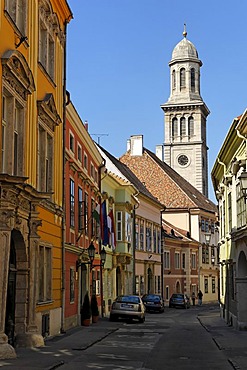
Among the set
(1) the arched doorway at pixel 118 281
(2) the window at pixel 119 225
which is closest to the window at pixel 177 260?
(1) the arched doorway at pixel 118 281

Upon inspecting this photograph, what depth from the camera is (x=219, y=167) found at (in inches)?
1460

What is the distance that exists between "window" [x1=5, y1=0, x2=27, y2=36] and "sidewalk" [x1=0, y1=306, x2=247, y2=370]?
8599mm

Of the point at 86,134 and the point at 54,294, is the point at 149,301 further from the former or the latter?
the point at 54,294

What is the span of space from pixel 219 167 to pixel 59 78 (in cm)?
A: 1541

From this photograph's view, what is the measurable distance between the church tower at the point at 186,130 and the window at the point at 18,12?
81276 mm

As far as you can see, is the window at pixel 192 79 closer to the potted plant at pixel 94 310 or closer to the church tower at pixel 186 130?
the church tower at pixel 186 130

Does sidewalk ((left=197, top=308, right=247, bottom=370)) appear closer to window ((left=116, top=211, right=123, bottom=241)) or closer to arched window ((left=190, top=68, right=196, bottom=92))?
window ((left=116, top=211, right=123, bottom=241))

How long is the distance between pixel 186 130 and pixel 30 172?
8583cm

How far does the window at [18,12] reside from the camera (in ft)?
57.0

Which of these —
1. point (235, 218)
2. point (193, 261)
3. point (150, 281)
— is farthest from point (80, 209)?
point (193, 261)

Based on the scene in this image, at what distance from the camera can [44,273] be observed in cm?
2134

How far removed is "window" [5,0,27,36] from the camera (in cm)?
1738

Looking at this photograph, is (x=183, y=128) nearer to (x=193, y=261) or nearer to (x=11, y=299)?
(x=193, y=261)

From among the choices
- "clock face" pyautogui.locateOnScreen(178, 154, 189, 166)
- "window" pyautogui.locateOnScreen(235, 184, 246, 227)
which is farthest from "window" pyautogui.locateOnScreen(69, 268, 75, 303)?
"clock face" pyautogui.locateOnScreen(178, 154, 189, 166)
